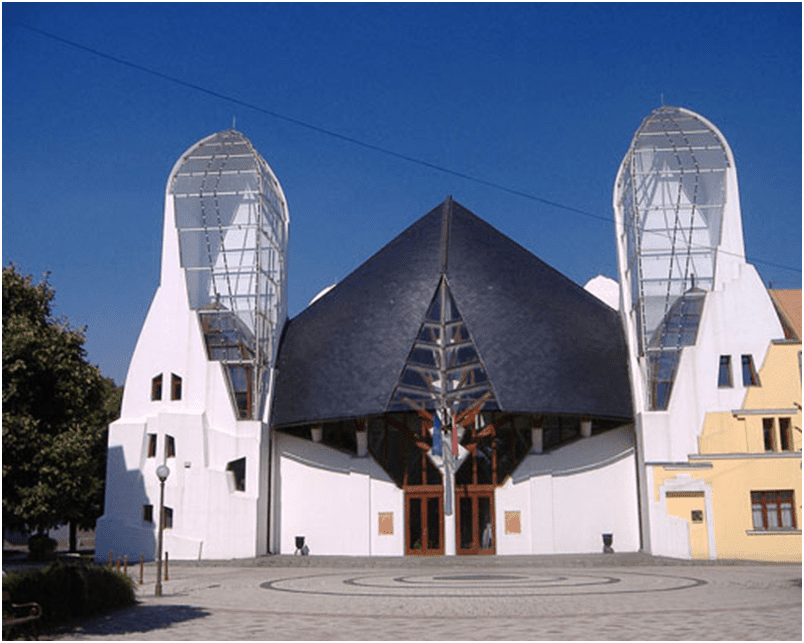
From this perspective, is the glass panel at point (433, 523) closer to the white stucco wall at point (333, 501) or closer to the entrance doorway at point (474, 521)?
the entrance doorway at point (474, 521)

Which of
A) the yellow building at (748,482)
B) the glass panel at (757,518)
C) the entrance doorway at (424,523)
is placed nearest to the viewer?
the yellow building at (748,482)

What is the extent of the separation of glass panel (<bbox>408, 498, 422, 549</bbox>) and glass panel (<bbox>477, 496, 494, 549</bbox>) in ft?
8.48

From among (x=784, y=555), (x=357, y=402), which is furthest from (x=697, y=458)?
(x=357, y=402)

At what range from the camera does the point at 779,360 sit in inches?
1443

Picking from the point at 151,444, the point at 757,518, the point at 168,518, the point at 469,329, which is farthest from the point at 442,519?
the point at 151,444

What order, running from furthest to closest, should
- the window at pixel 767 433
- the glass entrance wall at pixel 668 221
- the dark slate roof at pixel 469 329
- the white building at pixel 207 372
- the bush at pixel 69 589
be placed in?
1. the glass entrance wall at pixel 668 221
2. the white building at pixel 207 372
3. the dark slate roof at pixel 469 329
4. the window at pixel 767 433
5. the bush at pixel 69 589

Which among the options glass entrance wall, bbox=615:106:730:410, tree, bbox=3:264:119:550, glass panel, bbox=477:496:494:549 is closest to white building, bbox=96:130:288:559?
tree, bbox=3:264:119:550

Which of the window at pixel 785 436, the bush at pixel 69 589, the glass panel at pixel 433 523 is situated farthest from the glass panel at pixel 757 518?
the bush at pixel 69 589

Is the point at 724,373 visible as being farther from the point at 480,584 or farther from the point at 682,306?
the point at 480,584

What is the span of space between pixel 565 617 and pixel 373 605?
179 inches

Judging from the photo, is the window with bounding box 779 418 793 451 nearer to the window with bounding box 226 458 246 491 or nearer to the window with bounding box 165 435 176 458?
the window with bounding box 226 458 246 491

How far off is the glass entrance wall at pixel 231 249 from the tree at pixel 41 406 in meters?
9.96

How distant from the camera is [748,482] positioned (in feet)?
112

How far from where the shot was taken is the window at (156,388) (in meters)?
39.9
